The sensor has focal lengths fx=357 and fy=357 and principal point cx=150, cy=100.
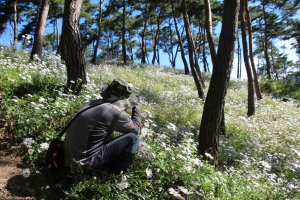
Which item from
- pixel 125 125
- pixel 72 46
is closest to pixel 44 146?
pixel 125 125

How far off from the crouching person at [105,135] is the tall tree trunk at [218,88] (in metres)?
1.98

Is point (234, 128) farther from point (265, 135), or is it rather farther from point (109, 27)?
point (109, 27)

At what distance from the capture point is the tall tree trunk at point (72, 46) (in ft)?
27.5

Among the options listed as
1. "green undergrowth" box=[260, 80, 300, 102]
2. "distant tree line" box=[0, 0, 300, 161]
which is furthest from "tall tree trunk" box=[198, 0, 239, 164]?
"green undergrowth" box=[260, 80, 300, 102]

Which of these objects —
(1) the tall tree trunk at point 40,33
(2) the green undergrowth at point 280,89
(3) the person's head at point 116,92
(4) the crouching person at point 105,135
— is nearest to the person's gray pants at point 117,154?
(4) the crouching person at point 105,135

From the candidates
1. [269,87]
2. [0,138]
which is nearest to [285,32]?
→ [269,87]

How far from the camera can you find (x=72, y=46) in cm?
848

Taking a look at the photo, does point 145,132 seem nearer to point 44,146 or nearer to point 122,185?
point 122,185

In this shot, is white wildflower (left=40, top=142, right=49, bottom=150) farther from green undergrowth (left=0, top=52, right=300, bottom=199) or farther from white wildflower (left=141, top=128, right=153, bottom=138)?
white wildflower (left=141, top=128, right=153, bottom=138)

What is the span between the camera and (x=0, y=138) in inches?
252

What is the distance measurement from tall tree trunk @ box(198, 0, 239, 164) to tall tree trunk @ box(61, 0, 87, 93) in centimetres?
323

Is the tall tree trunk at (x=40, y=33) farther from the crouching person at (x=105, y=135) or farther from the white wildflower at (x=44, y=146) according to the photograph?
the crouching person at (x=105, y=135)

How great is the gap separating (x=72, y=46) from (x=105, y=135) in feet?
14.2

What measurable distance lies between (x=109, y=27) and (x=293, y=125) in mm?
28516
